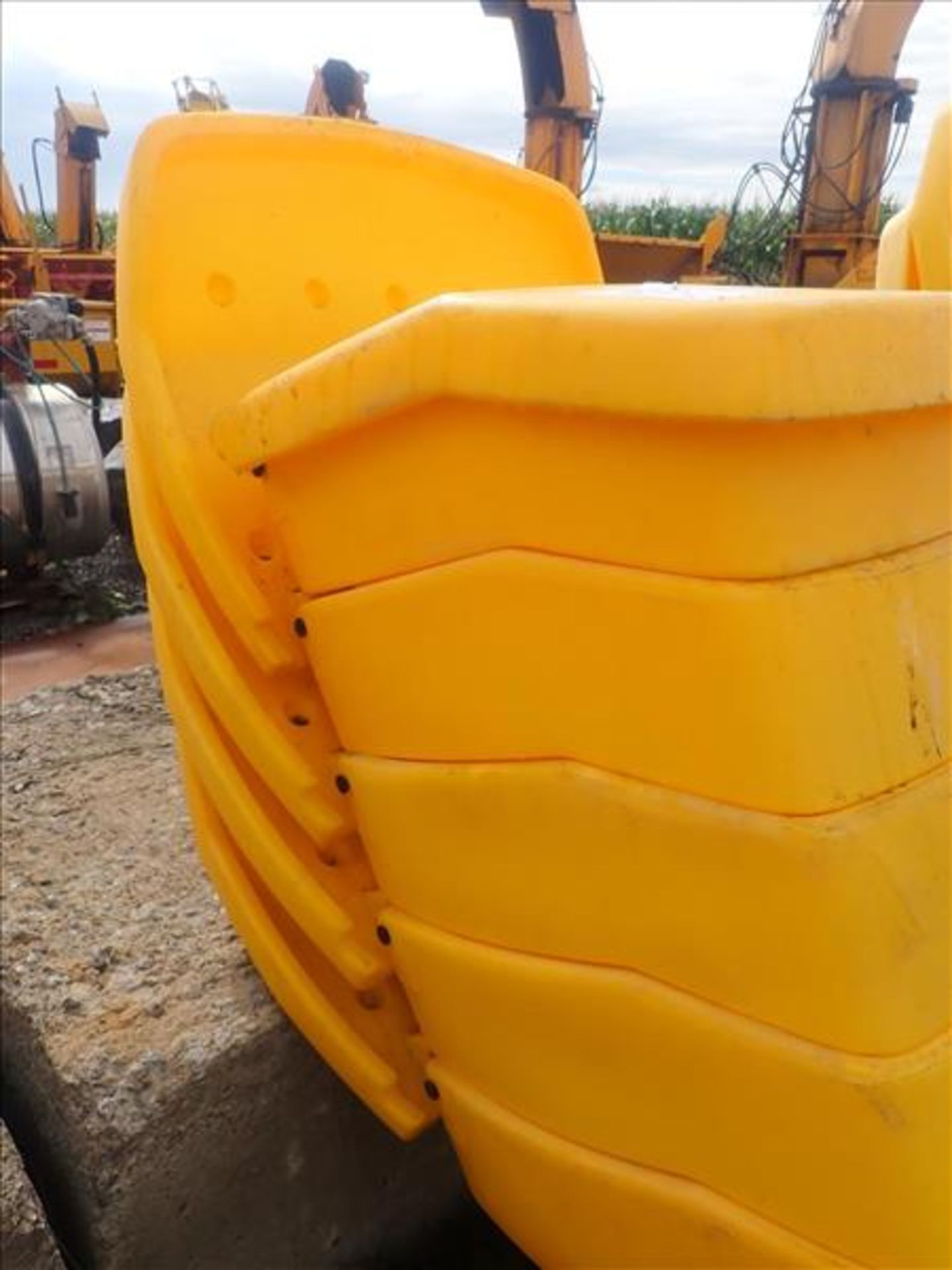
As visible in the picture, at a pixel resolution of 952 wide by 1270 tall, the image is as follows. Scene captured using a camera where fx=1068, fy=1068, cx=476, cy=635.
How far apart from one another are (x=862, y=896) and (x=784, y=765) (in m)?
0.13

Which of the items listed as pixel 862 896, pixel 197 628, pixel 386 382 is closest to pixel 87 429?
pixel 197 628

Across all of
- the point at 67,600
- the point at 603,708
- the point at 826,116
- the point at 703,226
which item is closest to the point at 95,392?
the point at 67,600

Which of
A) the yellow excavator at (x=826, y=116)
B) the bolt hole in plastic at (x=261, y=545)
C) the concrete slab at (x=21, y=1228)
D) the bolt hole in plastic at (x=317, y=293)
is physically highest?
the yellow excavator at (x=826, y=116)

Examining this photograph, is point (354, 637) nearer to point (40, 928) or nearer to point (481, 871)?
point (481, 871)

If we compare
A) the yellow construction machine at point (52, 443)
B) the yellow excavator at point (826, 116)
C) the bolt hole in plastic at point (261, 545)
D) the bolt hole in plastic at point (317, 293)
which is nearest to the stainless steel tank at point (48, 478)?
the yellow construction machine at point (52, 443)

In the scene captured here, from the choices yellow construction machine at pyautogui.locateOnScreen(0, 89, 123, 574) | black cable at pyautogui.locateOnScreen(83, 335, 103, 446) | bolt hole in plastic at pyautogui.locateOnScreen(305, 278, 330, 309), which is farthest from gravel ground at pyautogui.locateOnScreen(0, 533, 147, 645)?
bolt hole in plastic at pyautogui.locateOnScreen(305, 278, 330, 309)

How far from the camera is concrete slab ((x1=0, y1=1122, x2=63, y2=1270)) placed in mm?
1261

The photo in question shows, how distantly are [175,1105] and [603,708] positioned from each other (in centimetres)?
83

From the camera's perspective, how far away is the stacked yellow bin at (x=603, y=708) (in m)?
0.84

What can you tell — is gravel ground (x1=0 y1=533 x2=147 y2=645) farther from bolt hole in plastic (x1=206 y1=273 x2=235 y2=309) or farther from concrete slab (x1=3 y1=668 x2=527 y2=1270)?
bolt hole in plastic (x1=206 y1=273 x2=235 y2=309)

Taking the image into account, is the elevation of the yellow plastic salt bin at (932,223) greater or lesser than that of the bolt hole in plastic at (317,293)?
greater

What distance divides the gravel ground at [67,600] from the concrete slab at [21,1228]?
3.90 m

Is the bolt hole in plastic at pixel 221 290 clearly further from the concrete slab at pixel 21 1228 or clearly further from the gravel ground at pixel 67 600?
the gravel ground at pixel 67 600

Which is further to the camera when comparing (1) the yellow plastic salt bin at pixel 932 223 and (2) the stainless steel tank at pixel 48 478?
(2) the stainless steel tank at pixel 48 478
